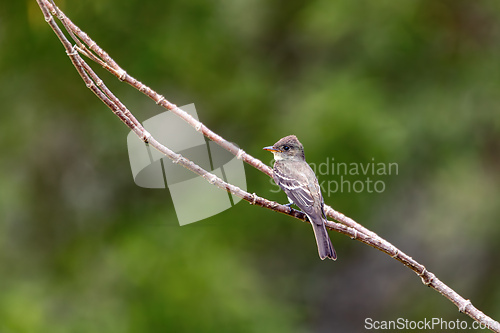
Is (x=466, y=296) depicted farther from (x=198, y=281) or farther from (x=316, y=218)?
(x=316, y=218)

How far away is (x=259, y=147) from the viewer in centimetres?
683

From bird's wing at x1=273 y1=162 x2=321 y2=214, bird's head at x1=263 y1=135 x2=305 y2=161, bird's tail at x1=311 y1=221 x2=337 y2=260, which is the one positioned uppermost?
bird's head at x1=263 y1=135 x2=305 y2=161

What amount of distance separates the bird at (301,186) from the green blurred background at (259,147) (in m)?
2.29

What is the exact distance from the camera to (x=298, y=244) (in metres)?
7.72

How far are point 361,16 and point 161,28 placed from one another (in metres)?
2.57

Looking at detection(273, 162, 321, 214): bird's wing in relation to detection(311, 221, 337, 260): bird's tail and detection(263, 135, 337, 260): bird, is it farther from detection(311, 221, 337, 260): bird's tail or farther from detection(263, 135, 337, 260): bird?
detection(311, 221, 337, 260): bird's tail

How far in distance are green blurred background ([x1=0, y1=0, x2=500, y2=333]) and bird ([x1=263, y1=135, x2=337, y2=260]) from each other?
2293 mm

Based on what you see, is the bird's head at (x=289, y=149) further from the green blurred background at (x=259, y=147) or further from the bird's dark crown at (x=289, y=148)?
the green blurred background at (x=259, y=147)

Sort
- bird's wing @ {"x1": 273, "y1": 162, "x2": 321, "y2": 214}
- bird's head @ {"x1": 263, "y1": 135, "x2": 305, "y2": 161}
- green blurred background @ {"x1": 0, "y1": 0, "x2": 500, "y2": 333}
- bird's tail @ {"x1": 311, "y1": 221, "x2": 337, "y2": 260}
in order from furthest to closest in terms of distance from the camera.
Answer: green blurred background @ {"x1": 0, "y1": 0, "x2": 500, "y2": 333}
bird's head @ {"x1": 263, "y1": 135, "x2": 305, "y2": 161}
bird's wing @ {"x1": 273, "y1": 162, "x2": 321, "y2": 214}
bird's tail @ {"x1": 311, "y1": 221, "x2": 337, "y2": 260}

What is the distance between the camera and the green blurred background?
22.0 feet

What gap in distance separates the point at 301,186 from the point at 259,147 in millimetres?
2858

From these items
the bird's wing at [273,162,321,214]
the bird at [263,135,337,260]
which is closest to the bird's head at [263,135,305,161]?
the bird at [263,135,337,260]

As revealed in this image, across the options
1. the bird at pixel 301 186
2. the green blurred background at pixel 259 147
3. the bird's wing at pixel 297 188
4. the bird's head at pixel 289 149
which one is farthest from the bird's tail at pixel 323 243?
A: the green blurred background at pixel 259 147

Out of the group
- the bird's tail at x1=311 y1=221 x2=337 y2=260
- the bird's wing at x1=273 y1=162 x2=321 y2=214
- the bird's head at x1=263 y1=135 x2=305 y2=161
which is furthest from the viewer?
the bird's head at x1=263 y1=135 x2=305 y2=161
